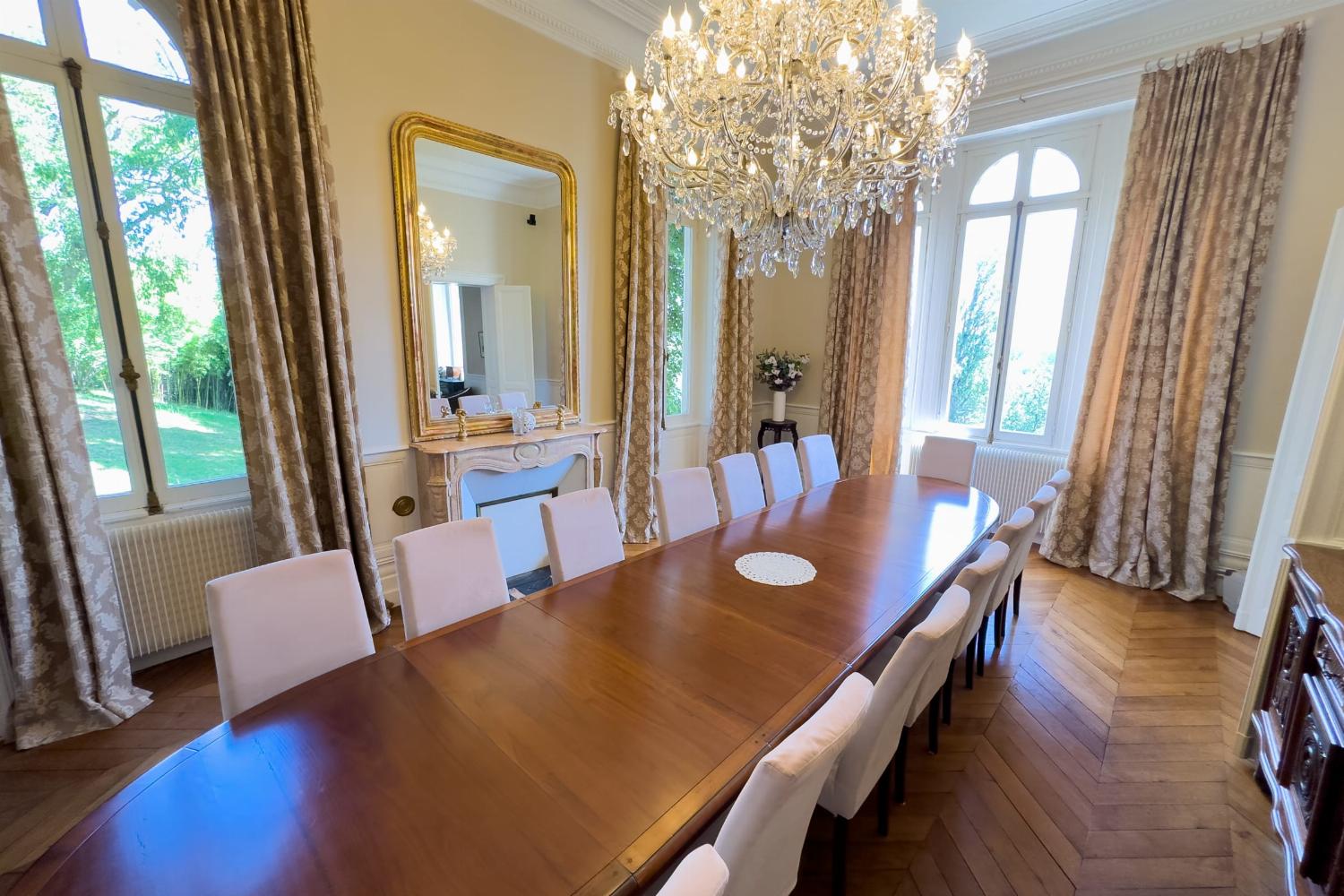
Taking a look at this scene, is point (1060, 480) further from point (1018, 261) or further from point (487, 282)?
point (487, 282)

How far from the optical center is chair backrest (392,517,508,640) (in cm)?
153

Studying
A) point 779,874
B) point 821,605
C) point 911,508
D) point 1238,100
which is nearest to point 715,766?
point 779,874

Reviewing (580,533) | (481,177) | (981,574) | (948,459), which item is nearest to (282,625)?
(580,533)

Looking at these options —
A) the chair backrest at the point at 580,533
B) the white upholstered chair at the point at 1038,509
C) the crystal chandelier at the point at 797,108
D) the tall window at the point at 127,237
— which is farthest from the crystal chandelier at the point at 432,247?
the white upholstered chair at the point at 1038,509

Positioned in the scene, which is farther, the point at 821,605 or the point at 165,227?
the point at 165,227

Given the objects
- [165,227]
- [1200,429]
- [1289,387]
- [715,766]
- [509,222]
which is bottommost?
[715,766]

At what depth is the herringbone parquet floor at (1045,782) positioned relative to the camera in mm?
1530

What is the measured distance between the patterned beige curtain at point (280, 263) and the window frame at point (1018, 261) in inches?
155

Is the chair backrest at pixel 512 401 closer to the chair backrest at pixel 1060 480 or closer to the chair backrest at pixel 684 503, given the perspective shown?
the chair backrest at pixel 684 503

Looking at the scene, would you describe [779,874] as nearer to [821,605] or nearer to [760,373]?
[821,605]

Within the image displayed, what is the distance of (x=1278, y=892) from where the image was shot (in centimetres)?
148

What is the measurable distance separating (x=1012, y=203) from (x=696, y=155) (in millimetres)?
2912

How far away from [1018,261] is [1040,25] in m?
1.38

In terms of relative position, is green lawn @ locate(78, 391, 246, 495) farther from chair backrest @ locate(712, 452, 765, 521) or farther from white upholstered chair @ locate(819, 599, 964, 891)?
white upholstered chair @ locate(819, 599, 964, 891)
